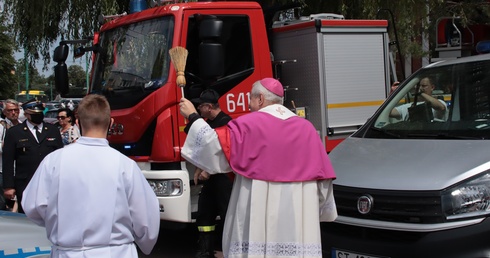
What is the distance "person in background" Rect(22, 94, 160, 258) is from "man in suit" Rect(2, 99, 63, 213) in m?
4.44

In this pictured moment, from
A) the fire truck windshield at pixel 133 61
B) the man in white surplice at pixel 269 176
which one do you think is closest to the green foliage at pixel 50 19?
the fire truck windshield at pixel 133 61

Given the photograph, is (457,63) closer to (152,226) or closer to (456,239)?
(456,239)

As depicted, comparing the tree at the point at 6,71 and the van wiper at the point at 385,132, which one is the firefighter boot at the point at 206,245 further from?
the tree at the point at 6,71

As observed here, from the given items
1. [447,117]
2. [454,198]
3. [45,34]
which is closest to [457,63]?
[447,117]

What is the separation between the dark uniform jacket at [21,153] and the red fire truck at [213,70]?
75 cm

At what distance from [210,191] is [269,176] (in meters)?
2.49

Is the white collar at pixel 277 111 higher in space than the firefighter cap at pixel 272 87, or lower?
lower

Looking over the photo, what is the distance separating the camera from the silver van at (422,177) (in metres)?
3.88

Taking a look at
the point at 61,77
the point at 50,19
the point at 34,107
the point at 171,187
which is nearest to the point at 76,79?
the point at 50,19

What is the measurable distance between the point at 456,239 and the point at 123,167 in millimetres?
2189

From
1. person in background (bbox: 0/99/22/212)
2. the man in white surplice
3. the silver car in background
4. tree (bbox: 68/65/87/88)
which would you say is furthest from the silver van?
tree (bbox: 68/65/87/88)

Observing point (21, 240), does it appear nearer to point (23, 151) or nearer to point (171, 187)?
point (171, 187)

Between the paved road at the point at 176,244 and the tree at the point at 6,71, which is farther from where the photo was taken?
the tree at the point at 6,71

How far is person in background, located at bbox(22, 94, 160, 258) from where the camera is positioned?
2.85 metres
